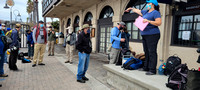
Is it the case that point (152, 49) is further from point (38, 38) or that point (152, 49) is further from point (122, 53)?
point (38, 38)

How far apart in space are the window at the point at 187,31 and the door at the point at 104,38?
5.01 metres

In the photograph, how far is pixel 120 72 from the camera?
3.51m

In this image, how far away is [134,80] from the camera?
118 inches

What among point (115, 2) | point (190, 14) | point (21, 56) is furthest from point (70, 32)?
point (190, 14)

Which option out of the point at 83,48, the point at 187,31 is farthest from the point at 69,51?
the point at 187,31

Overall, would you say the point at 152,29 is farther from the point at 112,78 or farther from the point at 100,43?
the point at 100,43

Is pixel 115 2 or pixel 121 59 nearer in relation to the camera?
pixel 121 59

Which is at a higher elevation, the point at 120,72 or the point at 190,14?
the point at 190,14

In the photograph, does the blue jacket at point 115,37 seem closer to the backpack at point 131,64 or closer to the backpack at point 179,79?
the backpack at point 131,64

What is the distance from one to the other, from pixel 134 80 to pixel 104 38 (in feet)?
26.4

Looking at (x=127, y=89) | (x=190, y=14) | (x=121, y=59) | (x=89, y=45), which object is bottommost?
(x=127, y=89)

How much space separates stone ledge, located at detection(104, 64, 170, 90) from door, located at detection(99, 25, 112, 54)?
642cm

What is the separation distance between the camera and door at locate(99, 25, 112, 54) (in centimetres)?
1037

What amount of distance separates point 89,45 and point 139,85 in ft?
6.68
